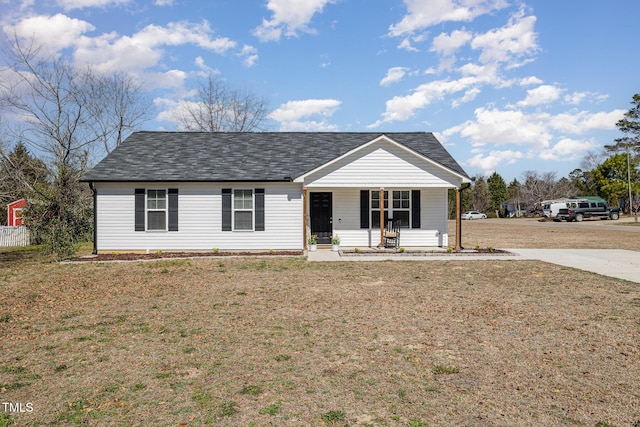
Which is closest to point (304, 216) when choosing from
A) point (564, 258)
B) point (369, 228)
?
point (369, 228)

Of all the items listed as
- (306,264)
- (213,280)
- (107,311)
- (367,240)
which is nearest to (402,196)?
(367,240)

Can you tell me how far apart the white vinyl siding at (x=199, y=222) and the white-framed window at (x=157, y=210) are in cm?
27

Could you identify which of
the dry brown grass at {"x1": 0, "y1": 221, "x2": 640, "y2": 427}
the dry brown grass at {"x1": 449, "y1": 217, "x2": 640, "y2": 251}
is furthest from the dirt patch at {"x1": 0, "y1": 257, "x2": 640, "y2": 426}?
the dry brown grass at {"x1": 449, "y1": 217, "x2": 640, "y2": 251}

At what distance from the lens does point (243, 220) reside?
16.3 m

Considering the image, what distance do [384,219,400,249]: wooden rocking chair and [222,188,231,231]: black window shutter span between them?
6.24 m

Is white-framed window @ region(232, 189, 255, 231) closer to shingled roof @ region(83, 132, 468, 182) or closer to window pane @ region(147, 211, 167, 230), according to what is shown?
shingled roof @ region(83, 132, 468, 182)

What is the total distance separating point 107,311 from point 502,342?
6.61 metres

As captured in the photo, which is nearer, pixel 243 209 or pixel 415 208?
pixel 243 209

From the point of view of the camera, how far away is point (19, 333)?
621cm

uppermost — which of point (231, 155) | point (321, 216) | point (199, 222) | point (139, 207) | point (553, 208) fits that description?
point (231, 155)

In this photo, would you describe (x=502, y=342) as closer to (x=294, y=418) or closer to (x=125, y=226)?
(x=294, y=418)

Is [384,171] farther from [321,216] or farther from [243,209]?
[243,209]

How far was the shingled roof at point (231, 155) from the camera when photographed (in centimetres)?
1623

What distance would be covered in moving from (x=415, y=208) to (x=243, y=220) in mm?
7106
